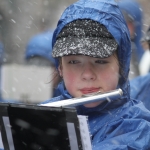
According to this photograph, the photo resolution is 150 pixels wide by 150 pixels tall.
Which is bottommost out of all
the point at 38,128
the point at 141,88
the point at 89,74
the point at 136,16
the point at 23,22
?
the point at 23,22

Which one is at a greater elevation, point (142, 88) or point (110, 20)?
point (110, 20)

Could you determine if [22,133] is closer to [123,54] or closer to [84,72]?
[84,72]

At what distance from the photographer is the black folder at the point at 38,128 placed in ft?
8.91

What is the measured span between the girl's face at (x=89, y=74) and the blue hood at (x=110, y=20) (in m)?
0.10

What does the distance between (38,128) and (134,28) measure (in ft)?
15.0

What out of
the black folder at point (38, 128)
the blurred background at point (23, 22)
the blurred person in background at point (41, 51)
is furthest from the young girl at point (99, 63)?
the blurred background at point (23, 22)

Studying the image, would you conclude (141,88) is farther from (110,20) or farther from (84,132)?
(84,132)

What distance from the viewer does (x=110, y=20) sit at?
3418 mm

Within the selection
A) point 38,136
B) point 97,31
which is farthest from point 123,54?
point 38,136

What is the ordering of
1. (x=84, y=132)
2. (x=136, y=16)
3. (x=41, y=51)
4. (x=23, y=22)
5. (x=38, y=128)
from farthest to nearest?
(x=23, y=22)
(x=136, y=16)
(x=41, y=51)
(x=38, y=128)
(x=84, y=132)

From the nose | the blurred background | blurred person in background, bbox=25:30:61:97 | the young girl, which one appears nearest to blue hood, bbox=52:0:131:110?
the young girl

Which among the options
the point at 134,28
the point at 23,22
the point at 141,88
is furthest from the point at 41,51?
the point at 23,22

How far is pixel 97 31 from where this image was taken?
132 inches

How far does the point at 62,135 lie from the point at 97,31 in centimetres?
77
